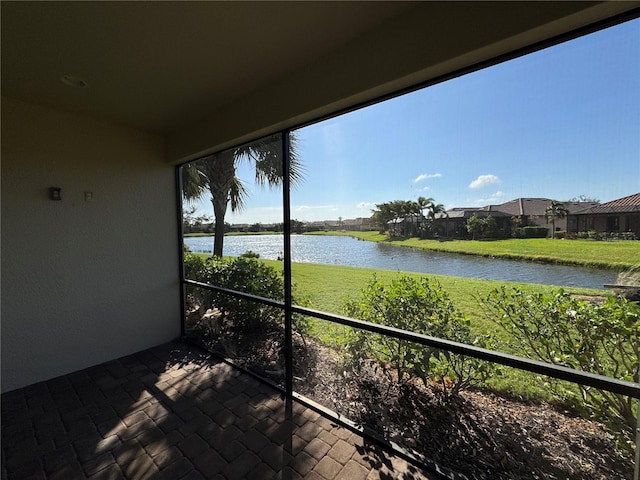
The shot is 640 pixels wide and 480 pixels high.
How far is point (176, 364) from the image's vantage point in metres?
3.12

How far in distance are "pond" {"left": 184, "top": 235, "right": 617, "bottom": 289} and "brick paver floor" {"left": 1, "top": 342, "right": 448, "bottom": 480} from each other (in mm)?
1359

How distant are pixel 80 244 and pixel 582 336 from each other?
4.38 meters

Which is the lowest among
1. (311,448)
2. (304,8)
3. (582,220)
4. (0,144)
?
(311,448)

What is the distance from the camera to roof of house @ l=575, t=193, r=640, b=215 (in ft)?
3.85

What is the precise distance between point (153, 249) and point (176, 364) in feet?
4.91

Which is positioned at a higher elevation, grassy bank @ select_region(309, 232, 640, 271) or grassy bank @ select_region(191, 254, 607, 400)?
grassy bank @ select_region(309, 232, 640, 271)

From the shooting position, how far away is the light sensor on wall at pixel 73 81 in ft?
7.10

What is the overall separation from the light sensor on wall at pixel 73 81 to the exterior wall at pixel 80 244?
784 millimetres

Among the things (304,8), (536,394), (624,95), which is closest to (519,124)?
(624,95)

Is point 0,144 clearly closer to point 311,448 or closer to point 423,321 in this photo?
point 311,448

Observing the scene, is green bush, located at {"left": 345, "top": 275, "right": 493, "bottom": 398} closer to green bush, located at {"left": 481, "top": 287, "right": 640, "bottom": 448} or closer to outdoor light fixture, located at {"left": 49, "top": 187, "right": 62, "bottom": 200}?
green bush, located at {"left": 481, "top": 287, "right": 640, "bottom": 448}

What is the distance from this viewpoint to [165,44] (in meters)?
1.79

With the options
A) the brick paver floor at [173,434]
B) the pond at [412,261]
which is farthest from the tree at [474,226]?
the brick paver floor at [173,434]

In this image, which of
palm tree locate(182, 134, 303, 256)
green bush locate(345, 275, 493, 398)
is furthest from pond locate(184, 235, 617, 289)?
palm tree locate(182, 134, 303, 256)
